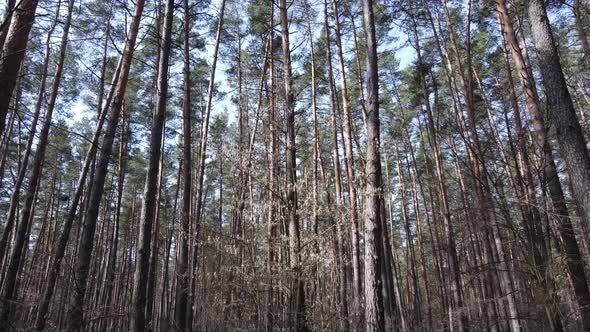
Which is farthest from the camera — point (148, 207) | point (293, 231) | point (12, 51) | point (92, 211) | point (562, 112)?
point (92, 211)

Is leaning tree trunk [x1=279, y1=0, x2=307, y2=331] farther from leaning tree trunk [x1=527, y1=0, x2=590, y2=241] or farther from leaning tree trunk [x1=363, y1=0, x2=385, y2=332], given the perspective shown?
leaning tree trunk [x1=527, y1=0, x2=590, y2=241]

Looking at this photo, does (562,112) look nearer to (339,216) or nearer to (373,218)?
(373,218)

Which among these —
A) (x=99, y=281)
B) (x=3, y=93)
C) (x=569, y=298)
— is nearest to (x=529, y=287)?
(x=569, y=298)

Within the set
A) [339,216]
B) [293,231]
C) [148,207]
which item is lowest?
[293,231]

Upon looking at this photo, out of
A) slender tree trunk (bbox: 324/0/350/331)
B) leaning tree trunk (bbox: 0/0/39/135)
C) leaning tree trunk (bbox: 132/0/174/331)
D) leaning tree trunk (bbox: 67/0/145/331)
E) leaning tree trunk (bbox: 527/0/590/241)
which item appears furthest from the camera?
slender tree trunk (bbox: 324/0/350/331)

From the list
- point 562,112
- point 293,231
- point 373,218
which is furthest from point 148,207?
point 562,112

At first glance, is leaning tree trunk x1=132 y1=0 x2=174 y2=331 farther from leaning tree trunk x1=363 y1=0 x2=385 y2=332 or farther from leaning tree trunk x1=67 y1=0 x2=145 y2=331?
leaning tree trunk x1=363 y1=0 x2=385 y2=332

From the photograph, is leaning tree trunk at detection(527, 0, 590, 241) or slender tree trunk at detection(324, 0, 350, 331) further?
slender tree trunk at detection(324, 0, 350, 331)

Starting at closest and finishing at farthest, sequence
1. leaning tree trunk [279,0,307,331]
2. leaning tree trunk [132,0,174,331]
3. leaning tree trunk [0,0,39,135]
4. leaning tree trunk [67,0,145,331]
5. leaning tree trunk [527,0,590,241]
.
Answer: leaning tree trunk [0,0,39,135] → leaning tree trunk [527,0,590,241] → leaning tree trunk [67,0,145,331] → leaning tree trunk [132,0,174,331] → leaning tree trunk [279,0,307,331]

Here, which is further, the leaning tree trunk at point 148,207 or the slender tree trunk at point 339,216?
the slender tree trunk at point 339,216

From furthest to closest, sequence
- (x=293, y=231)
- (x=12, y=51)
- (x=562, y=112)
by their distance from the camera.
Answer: (x=293, y=231) < (x=562, y=112) < (x=12, y=51)

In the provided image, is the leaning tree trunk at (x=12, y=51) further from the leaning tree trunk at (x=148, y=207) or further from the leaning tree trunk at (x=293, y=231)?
the leaning tree trunk at (x=293, y=231)


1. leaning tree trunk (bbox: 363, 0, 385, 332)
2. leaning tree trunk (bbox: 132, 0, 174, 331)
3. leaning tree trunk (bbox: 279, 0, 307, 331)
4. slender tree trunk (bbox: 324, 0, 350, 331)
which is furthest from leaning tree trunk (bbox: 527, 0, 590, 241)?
leaning tree trunk (bbox: 132, 0, 174, 331)

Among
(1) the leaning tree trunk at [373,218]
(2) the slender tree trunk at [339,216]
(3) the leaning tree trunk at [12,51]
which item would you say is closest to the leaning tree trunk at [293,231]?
(2) the slender tree trunk at [339,216]
